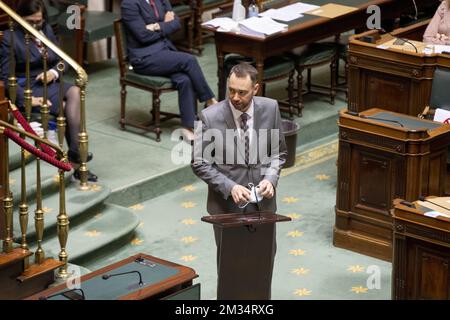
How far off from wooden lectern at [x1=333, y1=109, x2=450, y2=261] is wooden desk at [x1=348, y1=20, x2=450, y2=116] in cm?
60

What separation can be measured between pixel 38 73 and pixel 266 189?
2.92m

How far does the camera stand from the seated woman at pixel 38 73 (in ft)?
27.6

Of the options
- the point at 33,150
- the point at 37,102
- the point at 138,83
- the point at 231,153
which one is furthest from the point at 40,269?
the point at 138,83

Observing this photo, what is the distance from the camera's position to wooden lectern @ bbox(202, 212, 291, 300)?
606 cm

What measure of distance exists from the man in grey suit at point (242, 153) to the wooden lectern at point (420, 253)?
2.82 feet

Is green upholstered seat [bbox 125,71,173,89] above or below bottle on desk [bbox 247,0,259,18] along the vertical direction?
below

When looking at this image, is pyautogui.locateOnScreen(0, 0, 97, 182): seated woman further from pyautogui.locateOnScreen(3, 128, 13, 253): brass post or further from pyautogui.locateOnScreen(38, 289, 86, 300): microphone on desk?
pyautogui.locateOnScreen(38, 289, 86, 300): microphone on desk

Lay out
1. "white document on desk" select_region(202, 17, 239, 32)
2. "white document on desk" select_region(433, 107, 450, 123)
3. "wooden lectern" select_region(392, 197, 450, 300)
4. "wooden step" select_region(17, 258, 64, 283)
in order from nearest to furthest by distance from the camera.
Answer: "wooden lectern" select_region(392, 197, 450, 300), "wooden step" select_region(17, 258, 64, 283), "white document on desk" select_region(433, 107, 450, 123), "white document on desk" select_region(202, 17, 239, 32)

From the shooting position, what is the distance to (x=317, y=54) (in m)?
10.7

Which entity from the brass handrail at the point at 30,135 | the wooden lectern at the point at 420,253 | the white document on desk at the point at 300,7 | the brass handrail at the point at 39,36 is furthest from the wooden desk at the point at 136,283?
the white document on desk at the point at 300,7
